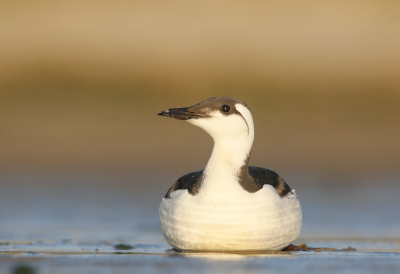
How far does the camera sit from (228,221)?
7.00 metres

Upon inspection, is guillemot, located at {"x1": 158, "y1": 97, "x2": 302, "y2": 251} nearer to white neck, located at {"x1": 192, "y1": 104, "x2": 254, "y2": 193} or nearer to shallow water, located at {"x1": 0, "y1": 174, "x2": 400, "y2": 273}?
Answer: white neck, located at {"x1": 192, "y1": 104, "x2": 254, "y2": 193}

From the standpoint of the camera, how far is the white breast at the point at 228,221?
7.01m

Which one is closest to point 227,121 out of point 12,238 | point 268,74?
point 12,238

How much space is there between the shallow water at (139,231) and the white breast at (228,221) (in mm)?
181

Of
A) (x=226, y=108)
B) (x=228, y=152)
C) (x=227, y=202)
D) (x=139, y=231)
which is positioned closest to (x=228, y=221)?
(x=227, y=202)

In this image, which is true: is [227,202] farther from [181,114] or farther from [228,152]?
[181,114]

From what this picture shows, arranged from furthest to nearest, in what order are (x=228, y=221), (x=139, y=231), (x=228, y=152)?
1. (x=139, y=231)
2. (x=228, y=152)
3. (x=228, y=221)

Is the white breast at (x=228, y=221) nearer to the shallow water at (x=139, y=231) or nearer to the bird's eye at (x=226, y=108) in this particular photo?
the shallow water at (x=139, y=231)

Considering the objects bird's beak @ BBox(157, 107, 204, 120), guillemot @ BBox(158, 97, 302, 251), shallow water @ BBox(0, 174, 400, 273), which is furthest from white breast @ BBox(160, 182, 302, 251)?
bird's beak @ BBox(157, 107, 204, 120)

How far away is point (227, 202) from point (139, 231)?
2557 millimetres

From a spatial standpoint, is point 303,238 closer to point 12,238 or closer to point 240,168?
point 240,168

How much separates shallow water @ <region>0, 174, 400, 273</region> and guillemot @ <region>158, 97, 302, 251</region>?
0.20 metres

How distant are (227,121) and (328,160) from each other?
10183 mm

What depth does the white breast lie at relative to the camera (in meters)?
7.01
